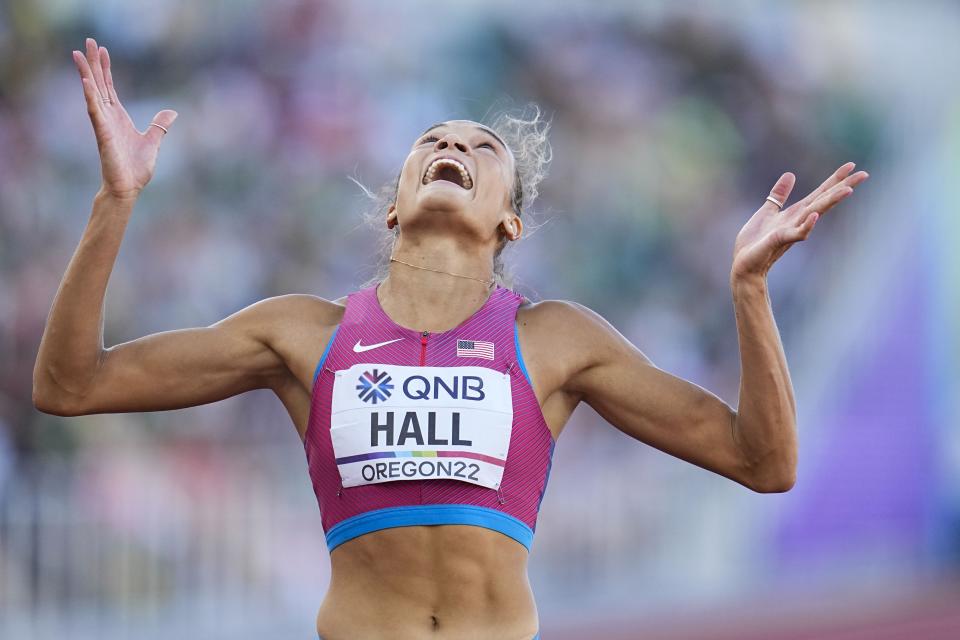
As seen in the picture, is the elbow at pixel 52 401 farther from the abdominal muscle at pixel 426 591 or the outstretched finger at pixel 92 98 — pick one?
the abdominal muscle at pixel 426 591

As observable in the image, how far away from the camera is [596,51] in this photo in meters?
10.9

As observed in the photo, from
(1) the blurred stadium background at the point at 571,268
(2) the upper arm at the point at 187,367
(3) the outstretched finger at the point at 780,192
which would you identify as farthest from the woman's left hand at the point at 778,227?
(1) the blurred stadium background at the point at 571,268

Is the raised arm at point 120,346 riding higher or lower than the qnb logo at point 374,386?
higher

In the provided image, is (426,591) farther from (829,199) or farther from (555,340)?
(829,199)

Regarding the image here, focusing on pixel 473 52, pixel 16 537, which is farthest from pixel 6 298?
pixel 473 52

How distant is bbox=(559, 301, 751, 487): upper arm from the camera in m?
3.35

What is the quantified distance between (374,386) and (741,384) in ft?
2.80

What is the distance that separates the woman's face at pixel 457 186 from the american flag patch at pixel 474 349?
1.14ft

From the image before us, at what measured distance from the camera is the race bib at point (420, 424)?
3219 millimetres

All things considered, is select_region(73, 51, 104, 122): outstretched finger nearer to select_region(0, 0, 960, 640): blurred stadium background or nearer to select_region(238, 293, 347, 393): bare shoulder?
select_region(238, 293, 347, 393): bare shoulder

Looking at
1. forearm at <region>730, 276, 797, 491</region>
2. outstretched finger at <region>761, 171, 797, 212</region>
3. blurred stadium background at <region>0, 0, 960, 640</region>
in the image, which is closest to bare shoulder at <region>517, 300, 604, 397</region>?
forearm at <region>730, 276, 797, 491</region>

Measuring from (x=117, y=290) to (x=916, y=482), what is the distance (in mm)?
6747

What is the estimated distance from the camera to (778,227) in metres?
3.15

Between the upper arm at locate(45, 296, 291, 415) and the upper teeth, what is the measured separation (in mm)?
487
